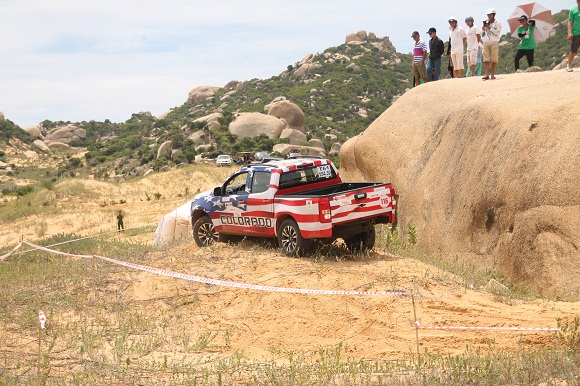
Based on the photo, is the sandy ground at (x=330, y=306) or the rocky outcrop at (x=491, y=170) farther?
the rocky outcrop at (x=491, y=170)

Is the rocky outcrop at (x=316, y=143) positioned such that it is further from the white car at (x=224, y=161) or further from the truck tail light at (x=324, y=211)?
the truck tail light at (x=324, y=211)

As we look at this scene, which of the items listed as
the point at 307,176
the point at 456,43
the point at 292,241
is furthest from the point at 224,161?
the point at 292,241

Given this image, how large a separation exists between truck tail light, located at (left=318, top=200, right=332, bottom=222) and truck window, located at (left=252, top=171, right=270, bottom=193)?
184 centimetres

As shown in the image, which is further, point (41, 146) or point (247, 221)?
point (41, 146)

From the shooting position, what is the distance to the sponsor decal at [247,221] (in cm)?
1302

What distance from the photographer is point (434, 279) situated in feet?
35.9

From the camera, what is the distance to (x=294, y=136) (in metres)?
61.1

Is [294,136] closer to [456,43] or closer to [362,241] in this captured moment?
→ [456,43]

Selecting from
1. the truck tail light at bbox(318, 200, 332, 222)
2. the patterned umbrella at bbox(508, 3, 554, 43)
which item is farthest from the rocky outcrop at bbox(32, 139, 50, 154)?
the truck tail light at bbox(318, 200, 332, 222)

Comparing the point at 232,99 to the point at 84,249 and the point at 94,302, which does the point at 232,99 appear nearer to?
the point at 84,249

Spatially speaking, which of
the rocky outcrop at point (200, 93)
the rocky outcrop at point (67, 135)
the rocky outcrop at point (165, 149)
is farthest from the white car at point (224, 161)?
the rocky outcrop at point (67, 135)

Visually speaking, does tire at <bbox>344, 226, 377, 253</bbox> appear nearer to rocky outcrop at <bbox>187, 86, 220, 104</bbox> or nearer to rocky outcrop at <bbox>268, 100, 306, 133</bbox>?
rocky outcrop at <bbox>268, 100, 306, 133</bbox>

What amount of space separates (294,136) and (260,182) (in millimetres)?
47922

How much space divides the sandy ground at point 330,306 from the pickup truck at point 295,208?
427 mm
